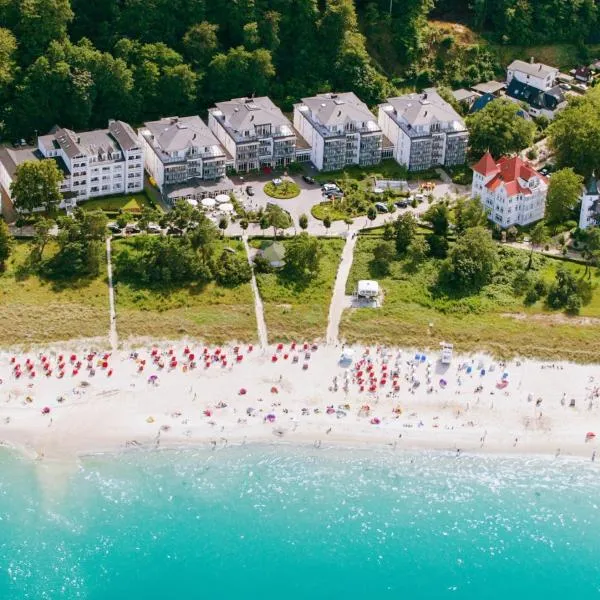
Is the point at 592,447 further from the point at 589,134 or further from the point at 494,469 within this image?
the point at 589,134

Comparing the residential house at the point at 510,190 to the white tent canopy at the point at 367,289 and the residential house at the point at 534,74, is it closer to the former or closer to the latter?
the white tent canopy at the point at 367,289

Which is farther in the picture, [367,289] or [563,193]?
[563,193]

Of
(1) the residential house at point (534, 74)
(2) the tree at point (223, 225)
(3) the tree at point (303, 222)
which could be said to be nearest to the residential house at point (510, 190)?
(3) the tree at point (303, 222)

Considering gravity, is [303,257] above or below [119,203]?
below

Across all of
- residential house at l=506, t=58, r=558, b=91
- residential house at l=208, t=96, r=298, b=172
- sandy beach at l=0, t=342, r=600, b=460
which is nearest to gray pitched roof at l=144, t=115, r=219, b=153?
residential house at l=208, t=96, r=298, b=172

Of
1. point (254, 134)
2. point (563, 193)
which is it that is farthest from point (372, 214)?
point (563, 193)

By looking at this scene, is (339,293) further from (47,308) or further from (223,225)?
(47,308)

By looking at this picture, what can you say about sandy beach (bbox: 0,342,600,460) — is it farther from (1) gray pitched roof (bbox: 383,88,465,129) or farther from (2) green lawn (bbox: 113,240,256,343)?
(1) gray pitched roof (bbox: 383,88,465,129)
